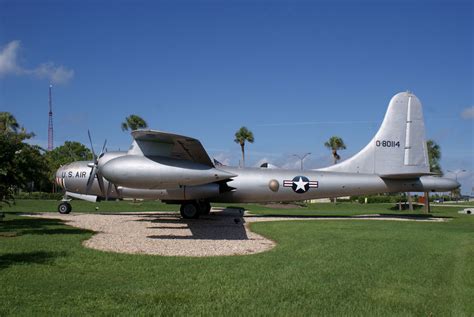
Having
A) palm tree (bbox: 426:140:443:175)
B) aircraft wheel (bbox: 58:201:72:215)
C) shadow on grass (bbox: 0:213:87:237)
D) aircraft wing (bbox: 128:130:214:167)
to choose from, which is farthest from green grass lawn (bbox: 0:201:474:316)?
palm tree (bbox: 426:140:443:175)

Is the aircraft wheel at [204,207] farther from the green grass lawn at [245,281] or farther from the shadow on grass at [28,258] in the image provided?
the shadow on grass at [28,258]

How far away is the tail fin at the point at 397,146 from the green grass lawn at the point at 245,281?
37.0ft

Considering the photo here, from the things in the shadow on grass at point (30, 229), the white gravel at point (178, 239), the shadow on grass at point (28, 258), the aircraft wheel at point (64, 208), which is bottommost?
the white gravel at point (178, 239)

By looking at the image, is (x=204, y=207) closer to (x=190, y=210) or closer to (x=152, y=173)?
(x=190, y=210)

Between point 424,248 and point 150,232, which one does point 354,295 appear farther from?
point 150,232

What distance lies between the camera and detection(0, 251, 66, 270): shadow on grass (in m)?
9.17

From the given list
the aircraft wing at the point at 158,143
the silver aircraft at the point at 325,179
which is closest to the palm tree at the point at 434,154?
the silver aircraft at the point at 325,179

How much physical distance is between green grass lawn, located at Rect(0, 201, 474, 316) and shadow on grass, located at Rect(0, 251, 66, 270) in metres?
0.02

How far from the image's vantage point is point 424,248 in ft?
41.0

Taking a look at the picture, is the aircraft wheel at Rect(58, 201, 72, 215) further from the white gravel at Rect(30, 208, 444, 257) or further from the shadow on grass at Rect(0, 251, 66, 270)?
the shadow on grass at Rect(0, 251, 66, 270)

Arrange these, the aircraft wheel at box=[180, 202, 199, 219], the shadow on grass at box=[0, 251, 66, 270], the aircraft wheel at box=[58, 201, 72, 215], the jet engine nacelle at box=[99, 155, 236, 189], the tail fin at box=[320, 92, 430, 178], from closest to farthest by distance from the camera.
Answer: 1. the shadow on grass at box=[0, 251, 66, 270]
2. the jet engine nacelle at box=[99, 155, 236, 189]
3. the aircraft wheel at box=[180, 202, 199, 219]
4. the tail fin at box=[320, 92, 430, 178]
5. the aircraft wheel at box=[58, 201, 72, 215]

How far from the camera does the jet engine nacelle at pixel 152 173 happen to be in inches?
576

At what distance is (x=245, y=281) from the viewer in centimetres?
793

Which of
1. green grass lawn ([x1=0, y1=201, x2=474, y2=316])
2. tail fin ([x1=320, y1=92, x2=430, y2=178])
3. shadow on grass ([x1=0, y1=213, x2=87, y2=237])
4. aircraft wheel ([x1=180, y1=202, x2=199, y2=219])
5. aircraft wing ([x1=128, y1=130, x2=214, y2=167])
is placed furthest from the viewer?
tail fin ([x1=320, y1=92, x2=430, y2=178])
